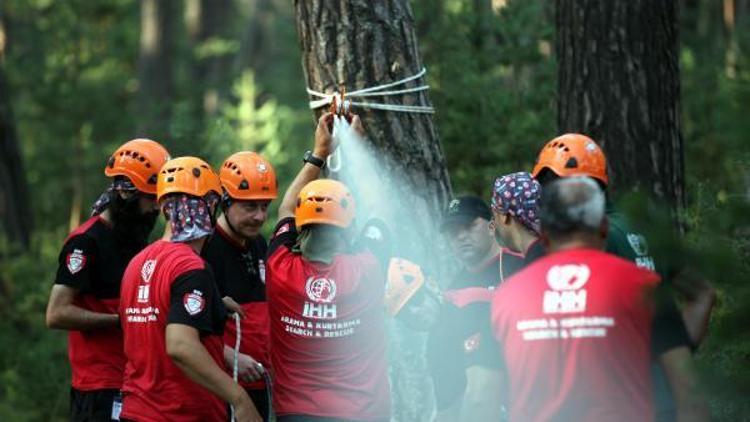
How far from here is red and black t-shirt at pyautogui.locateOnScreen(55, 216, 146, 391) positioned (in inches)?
326

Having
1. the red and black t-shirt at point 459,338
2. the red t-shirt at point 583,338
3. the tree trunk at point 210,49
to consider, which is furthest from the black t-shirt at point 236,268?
the tree trunk at point 210,49

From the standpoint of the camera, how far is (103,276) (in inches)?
329

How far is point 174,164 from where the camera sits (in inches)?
298

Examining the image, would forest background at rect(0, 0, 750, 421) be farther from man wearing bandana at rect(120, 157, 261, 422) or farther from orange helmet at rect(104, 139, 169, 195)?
orange helmet at rect(104, 139, 169, 195)

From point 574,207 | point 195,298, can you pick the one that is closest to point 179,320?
point 195,298

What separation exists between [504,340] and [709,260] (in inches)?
46.5

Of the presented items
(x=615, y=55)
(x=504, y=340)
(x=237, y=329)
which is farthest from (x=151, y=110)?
(x=504, y=340)

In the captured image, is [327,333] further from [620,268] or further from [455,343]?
[620,268]

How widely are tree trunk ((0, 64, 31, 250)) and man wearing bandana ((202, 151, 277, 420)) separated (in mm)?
11218

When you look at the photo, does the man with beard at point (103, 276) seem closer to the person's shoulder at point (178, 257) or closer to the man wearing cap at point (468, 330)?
the person's shoulder at point (178, 257)

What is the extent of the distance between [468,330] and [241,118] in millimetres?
15260

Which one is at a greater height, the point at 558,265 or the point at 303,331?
the point at 558,265

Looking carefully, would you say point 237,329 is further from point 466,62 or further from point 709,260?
point 466,62

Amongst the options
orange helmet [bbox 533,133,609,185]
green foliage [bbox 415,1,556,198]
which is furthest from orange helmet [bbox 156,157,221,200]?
green foliage [bbox 415,1,556,198]
